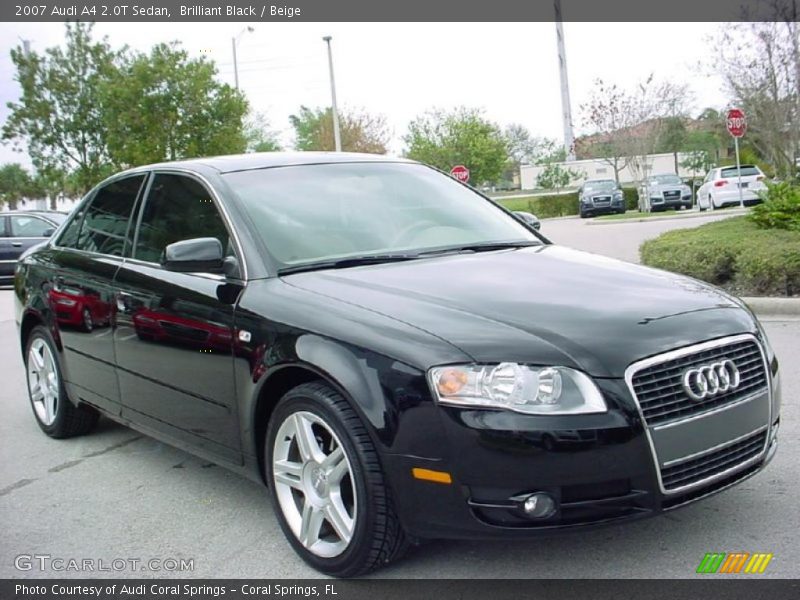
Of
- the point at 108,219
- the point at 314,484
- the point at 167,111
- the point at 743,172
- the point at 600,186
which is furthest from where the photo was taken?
the point at 600,186

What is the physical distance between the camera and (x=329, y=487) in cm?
338

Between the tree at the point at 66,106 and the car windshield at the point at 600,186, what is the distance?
18.2 m

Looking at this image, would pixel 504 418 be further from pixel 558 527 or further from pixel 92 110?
pixel 92 110

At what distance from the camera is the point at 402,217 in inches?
175

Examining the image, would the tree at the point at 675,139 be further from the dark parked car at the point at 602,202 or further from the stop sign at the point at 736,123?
the stop sign at the point at 736,123

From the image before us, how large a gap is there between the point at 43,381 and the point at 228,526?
2.43 meters

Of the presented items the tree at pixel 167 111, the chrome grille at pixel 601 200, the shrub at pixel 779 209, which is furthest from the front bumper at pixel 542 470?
the chrome grille at pixel 601 200

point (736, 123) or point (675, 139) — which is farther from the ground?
point (675, 139)

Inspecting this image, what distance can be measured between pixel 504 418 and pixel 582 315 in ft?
1.88

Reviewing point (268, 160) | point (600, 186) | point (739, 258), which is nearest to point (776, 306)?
point (739, 258)

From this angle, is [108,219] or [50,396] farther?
[50,396]

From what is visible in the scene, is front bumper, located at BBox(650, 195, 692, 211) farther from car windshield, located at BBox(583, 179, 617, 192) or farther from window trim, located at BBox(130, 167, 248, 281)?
window trim, located at BBox(130, 167, 248, 281)

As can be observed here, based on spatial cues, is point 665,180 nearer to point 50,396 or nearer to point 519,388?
point 50,396

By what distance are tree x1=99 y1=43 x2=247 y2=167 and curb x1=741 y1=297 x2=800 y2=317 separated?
25.6m
